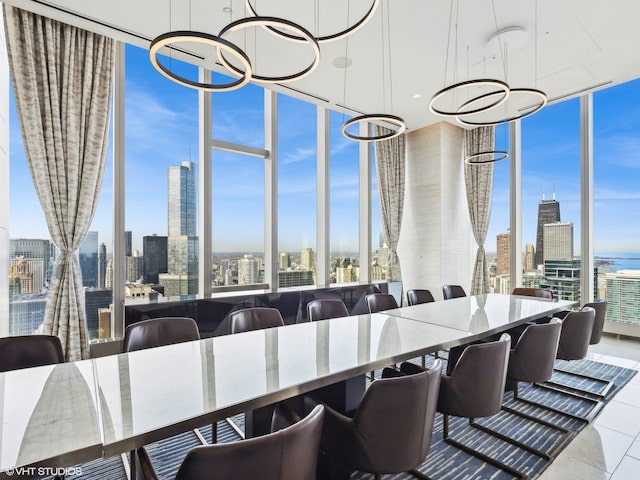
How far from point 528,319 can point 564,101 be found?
4.71m

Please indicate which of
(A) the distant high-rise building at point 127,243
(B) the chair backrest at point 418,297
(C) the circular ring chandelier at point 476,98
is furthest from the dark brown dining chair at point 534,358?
(A) the distant high-rise building at point 127,243

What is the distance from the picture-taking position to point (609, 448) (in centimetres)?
241

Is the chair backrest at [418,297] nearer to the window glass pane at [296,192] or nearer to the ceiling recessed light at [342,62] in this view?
the window glass pane at [296,192]

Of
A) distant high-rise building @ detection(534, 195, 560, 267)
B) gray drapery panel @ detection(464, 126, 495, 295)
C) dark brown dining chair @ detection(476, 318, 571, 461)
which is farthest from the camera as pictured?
gray drapery panel @ detection(464, 126, 495, 295)

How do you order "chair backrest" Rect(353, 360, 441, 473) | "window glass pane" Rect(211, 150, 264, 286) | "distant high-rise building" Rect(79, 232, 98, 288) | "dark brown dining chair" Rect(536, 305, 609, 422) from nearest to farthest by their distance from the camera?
"chair backrest" Rect(353, 360, 441, 473) → "dark brown dining chair" Rect(536, 305, 609, 422) → "distant high-rise building" Rect(79, 232, 98, 288) → "window glass pane" Rect(211, 150, 264, 286)

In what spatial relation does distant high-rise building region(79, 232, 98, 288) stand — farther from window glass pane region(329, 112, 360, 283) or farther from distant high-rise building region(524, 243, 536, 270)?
distant high-rise building region(524, 243, 536, 270)

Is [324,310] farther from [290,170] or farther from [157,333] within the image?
[290,170]

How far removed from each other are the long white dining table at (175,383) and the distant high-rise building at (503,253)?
173 inches

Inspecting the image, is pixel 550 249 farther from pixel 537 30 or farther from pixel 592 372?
pixel 537 30

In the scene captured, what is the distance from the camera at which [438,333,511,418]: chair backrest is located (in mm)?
1946

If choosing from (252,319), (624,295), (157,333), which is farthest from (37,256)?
(624,295)

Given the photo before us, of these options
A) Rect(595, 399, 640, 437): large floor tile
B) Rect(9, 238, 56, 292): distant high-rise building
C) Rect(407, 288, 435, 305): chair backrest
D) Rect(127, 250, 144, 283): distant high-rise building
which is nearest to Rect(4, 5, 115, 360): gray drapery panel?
Rect(9, 238, 56, 292): distant high-rise building

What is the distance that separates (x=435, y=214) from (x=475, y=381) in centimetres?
500

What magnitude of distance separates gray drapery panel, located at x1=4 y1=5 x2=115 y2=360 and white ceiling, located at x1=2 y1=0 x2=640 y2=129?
0.26 m
